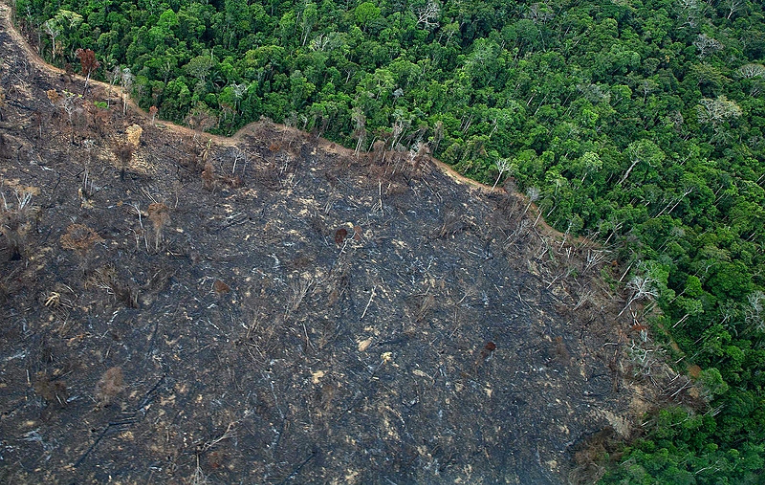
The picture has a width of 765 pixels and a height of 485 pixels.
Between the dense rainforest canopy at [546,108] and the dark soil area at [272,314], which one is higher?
the dense rainforest canopy at [546,108]

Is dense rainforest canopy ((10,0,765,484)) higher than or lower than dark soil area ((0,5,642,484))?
higher

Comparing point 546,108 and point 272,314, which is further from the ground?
point 546,108

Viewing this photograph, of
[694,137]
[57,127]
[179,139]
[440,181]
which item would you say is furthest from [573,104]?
[57,127]

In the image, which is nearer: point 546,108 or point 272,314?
point 272,314

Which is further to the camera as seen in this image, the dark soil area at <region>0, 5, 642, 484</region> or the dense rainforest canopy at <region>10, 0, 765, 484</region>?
the dense rainforest canopy at <region>10, 0, 765, 484</region>

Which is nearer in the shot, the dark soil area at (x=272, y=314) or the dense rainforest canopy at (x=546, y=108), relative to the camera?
the dark soil area at (x=272, y=314)
